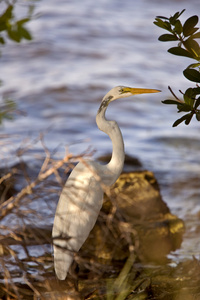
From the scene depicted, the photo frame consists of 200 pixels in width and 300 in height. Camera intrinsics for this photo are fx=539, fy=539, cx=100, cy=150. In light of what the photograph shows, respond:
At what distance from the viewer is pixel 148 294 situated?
77.7 inches

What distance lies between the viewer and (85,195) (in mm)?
1772

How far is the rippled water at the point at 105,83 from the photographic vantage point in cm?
426

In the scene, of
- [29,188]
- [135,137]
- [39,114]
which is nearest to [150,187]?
[29,188]

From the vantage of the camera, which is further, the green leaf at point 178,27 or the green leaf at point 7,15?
the green leaf at point 7,15

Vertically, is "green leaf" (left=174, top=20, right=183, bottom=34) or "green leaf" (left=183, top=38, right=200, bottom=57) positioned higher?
"green leaf" (left=174, top=20, right=183, bottom=34)

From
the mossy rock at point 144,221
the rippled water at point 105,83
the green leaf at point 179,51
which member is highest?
the green leaf at point 179,51

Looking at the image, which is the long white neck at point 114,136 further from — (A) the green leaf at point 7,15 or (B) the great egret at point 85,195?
(A) the green leaf at point 7,15

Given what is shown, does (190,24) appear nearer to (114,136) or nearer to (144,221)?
(114,136)

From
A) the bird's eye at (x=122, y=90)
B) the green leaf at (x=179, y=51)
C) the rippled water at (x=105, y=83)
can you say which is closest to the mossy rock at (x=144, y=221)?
the rippled water at (x=105, y=83)

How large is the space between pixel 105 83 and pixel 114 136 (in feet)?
14.4

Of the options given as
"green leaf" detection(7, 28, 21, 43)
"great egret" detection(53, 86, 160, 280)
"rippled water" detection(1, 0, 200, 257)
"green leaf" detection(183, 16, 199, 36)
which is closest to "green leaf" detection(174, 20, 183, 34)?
"green leaf" detection(183, 16, 199, 36)

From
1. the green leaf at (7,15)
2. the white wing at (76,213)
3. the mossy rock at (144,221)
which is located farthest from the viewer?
the mossy rock at (144,221)

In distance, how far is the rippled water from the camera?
14.0ft

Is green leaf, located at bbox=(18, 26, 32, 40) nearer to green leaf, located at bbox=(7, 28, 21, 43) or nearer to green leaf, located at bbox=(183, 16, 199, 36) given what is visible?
green leaf, located at bbox=(7, 28, 21, 43)
